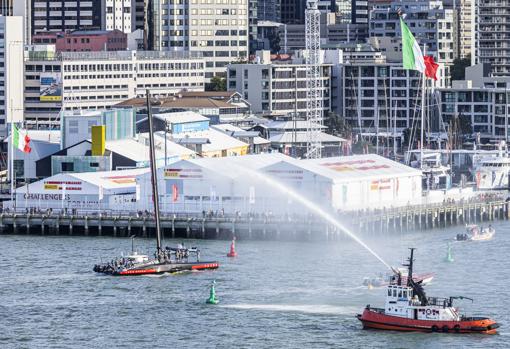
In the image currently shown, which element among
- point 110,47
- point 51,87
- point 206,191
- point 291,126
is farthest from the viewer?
point 110,47

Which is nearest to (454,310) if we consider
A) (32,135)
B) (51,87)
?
(32,135)

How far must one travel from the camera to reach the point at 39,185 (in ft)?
350

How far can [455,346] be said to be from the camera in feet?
226

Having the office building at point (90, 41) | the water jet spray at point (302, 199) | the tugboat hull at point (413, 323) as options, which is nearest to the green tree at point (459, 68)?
the office building at point (90, 41)

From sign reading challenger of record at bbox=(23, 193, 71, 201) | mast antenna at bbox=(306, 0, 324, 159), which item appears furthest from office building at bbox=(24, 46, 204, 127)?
sign reading challenger of record at bbox=(23, 193, 71, 201)

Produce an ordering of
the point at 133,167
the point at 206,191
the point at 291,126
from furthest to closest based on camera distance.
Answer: the point at 291,126, the point at 133,167, the point at 206,191

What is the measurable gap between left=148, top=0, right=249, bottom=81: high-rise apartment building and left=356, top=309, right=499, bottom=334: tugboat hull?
111 meters

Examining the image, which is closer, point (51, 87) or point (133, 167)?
point (133, 167)

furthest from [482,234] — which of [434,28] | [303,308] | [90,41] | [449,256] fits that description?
[90,41]

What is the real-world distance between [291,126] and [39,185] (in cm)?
4162

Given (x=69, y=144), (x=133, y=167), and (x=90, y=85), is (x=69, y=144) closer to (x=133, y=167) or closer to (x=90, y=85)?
(x=133, y=167)

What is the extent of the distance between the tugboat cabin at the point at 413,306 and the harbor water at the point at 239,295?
67 centimetres

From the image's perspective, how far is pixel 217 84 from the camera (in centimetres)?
17388

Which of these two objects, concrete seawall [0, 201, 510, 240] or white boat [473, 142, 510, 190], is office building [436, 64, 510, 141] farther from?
concrete seawall [0, 201, 510, 240]
